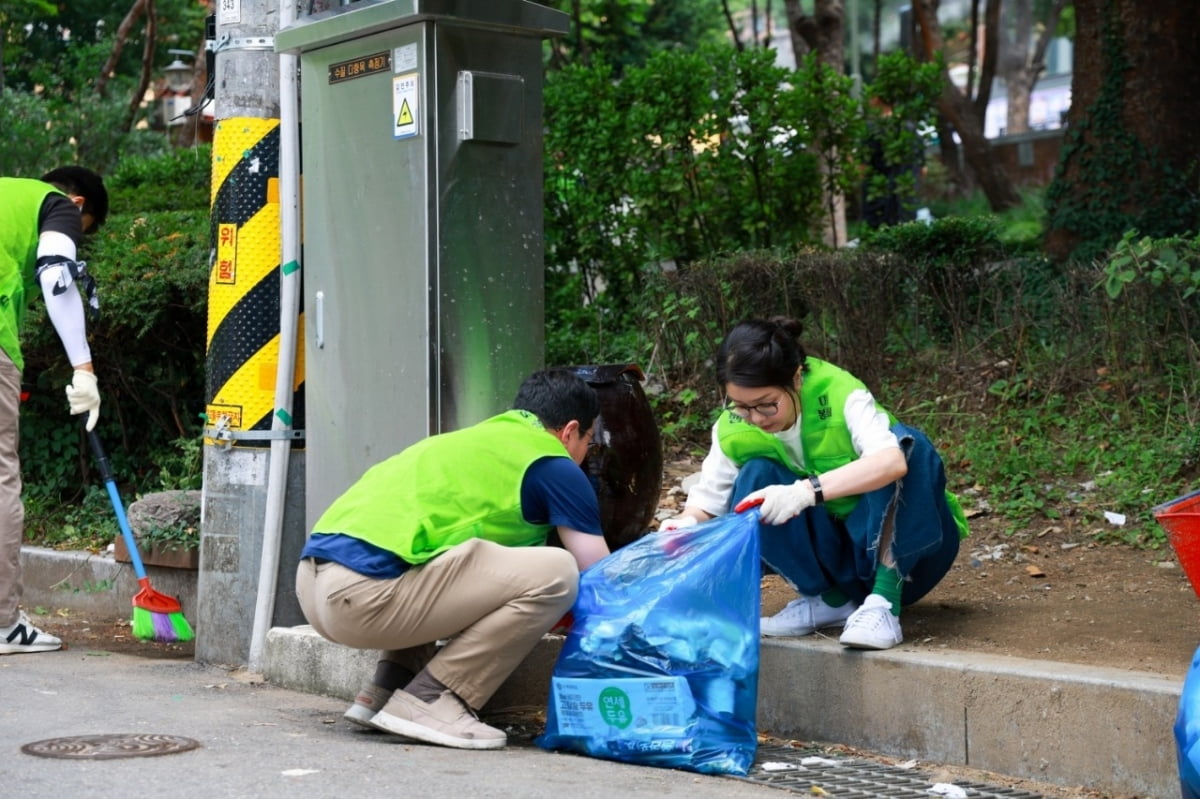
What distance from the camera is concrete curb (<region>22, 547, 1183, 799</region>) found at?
3.60 m

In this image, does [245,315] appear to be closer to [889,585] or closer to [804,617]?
[804,617]

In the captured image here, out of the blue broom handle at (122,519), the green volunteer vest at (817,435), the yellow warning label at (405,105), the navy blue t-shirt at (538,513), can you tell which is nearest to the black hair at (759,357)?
the green volunteer vest at (817,435)

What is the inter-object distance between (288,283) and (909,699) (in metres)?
2.62

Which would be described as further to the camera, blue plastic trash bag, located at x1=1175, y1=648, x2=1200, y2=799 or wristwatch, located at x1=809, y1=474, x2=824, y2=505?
wristwatch, located at x1=809, y1=474, x2=824, y2=505

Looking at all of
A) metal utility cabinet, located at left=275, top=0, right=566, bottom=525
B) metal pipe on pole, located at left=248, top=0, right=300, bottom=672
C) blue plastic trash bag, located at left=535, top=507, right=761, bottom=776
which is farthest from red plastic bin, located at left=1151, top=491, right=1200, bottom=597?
metal pipe on pole, located at left=248, top=0, right=300, bottom=672

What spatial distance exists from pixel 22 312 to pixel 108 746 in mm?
2388

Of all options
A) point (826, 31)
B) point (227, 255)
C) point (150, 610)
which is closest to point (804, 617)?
point (227, 255)

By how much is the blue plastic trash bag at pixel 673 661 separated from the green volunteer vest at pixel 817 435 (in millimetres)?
398

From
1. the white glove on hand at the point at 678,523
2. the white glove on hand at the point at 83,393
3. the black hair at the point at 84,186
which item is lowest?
the white glove on hand at the point at 678,523

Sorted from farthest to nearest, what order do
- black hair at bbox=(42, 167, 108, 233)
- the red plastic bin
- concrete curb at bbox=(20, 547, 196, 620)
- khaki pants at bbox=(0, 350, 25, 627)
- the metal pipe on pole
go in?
concrete curb at bbox=(20, 547, 196, 620) → black hair at bbox=(42, 167, 108, 233) → khaki pants at bbox=(0, 350, 25, 627) → the metal pipe on pole → the red plastic bin

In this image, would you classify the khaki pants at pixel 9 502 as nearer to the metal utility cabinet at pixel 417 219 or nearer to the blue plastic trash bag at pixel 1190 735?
the metal utility cabinet at pixel 417 219

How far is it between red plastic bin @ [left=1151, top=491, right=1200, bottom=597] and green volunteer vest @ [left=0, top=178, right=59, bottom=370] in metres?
4.11

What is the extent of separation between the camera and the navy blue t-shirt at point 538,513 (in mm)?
3992

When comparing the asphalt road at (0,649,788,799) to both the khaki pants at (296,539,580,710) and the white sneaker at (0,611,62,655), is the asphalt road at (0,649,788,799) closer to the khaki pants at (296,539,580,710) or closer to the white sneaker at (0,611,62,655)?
the khaki pants at (296,539,580,710)
